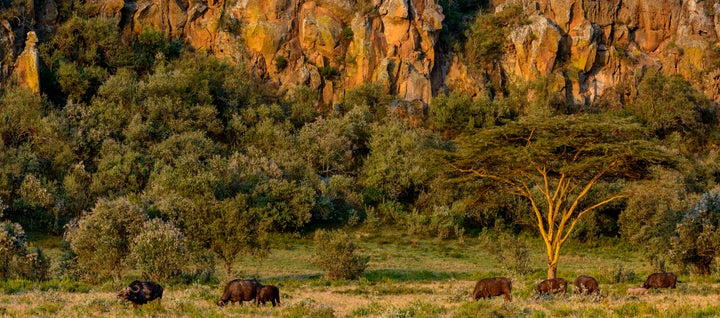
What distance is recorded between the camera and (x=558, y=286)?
21.4 meters

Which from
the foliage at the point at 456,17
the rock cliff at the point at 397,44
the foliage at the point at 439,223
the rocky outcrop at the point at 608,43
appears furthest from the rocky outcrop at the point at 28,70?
the foliage at the point at 456,17

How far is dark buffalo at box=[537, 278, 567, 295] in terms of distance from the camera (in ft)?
70.0

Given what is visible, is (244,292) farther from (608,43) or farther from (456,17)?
(456,17)

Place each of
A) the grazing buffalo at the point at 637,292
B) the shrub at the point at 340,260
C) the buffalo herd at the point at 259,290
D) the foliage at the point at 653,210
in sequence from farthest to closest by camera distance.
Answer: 1. the foliage at the point at 653,210
2. the shrub at the point at 340,260
3. the grazing buffalo at the point at 637,292
4. the buffalo herd at the point at 259,290

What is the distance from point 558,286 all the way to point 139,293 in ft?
35.6

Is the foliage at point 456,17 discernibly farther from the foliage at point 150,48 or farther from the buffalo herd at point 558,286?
the buffalo herd at point 558,286

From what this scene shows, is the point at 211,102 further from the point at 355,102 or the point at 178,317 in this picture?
the point at 178,317

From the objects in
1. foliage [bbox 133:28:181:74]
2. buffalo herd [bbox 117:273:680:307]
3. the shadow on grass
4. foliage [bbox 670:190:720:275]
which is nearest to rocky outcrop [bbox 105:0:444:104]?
foliage [bbox 133:28:181:74]

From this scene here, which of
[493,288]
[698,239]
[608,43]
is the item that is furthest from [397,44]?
[493,288]

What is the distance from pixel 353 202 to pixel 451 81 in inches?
1072

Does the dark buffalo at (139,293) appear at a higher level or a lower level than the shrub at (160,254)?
higher

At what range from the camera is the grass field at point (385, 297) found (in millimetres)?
16359

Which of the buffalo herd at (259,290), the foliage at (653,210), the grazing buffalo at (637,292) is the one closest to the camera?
the buffalo herd at (259,290)

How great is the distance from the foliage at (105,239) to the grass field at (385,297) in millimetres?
3367
